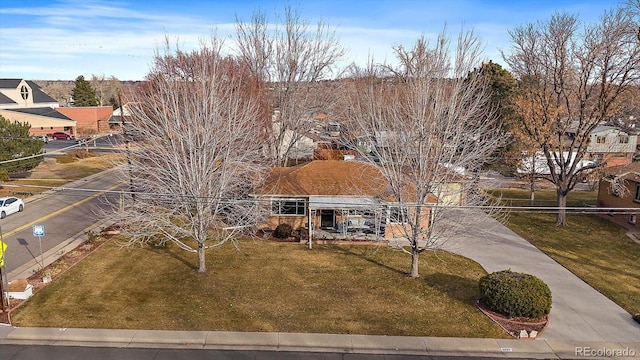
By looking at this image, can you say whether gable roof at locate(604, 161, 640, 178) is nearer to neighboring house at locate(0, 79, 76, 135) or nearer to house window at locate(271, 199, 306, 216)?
house window at locate(271, 199, 306, 216)

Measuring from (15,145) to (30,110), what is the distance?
35008 mm

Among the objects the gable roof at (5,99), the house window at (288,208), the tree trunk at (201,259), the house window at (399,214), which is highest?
the gable roof at (5,99)

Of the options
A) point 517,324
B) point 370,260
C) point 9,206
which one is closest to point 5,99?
point 9,206

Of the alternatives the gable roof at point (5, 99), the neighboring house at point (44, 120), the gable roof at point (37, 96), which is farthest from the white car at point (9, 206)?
the gable roof at point (37, 96)

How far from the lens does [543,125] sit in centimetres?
2592

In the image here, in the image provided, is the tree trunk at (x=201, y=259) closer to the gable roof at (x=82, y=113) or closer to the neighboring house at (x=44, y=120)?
the neighboring house at (x=44, y=120)

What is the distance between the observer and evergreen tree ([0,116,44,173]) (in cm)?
3218

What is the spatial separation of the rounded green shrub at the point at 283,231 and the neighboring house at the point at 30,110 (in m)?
50.4

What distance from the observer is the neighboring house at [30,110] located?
5859 centimetres

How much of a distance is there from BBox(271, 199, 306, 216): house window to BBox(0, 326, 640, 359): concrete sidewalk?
10.5m

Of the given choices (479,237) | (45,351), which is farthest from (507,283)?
(45,351)

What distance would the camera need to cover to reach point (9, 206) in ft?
83.2

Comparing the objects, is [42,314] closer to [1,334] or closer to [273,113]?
[1,334]

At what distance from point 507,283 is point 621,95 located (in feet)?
57.9
